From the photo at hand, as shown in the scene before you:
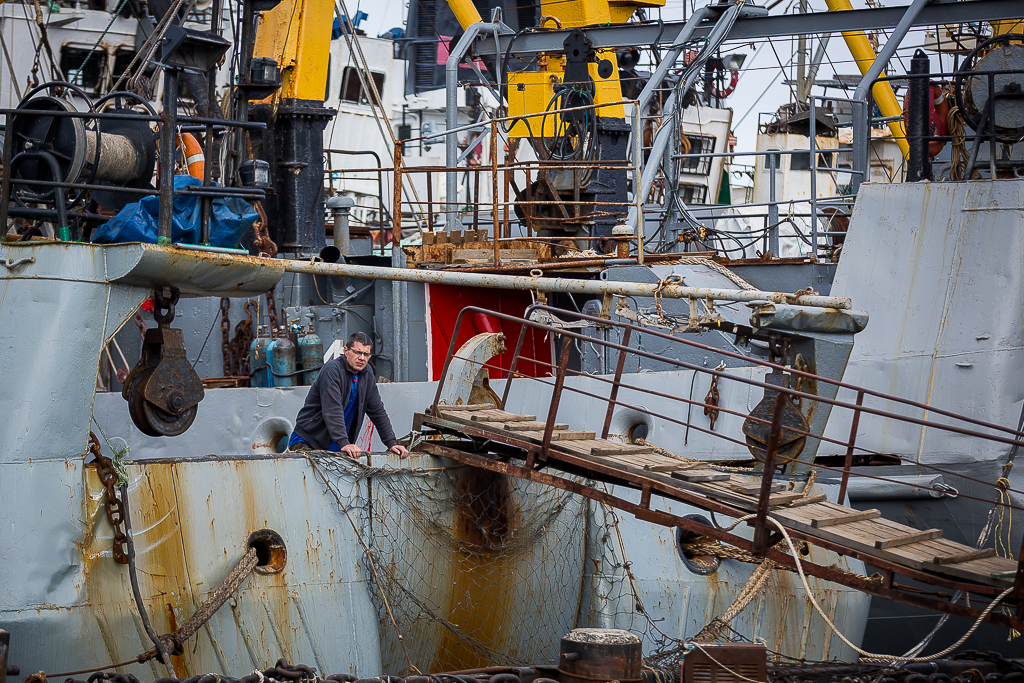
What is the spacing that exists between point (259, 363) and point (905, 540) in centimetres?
665

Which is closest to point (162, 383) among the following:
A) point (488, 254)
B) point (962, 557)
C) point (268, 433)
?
point (268, 433)

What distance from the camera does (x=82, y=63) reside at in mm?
18078

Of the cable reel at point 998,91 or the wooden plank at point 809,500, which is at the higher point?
the cable reel at point 998,91

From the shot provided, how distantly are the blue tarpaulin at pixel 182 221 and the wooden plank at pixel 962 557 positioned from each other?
432cm

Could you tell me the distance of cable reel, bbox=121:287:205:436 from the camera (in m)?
5.90

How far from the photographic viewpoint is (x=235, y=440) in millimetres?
8664

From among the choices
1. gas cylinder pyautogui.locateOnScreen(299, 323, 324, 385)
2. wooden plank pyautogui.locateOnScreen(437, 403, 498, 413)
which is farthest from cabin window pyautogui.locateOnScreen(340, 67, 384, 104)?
wooden plank pyautogui.locateOnScreen(437, 403, 498, 413)

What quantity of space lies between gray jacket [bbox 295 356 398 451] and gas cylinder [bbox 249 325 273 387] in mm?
3336

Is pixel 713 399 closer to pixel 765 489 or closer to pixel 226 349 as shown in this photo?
pixel 765 489

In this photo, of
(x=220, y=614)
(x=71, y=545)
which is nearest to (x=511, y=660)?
(x=220, y=614)

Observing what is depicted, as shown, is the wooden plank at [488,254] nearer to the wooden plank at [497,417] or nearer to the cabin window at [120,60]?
the wooden plank at [497,417]

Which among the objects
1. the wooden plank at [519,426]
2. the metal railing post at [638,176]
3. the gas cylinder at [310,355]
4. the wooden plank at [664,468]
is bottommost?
the wooden plank at [664,468]

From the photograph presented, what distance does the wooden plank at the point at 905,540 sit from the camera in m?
4.91

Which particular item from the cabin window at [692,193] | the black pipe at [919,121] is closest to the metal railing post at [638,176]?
the black pipe at [919,121]
